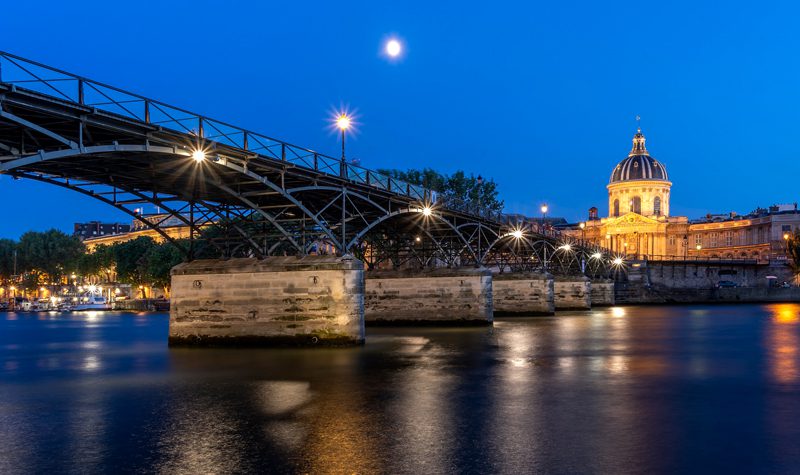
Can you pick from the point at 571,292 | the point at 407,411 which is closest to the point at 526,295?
the point at 571,292

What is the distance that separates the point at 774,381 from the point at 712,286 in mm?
113881

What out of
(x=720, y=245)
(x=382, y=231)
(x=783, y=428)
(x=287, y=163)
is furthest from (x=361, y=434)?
→ (x=720, y=245)

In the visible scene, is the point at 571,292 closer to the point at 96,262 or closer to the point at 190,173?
the point at 190,173

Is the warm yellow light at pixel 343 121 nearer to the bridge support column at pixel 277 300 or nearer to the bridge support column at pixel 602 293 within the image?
the bridge support column at pixel 277 300

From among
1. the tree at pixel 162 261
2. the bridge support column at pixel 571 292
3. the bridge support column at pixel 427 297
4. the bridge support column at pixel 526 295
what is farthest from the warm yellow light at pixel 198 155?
the tree at pixel 162 261

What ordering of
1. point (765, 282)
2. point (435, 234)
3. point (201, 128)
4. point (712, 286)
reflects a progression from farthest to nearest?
point (765, 282) < point (712, 286) < point (435, 234) < point (201, 128)

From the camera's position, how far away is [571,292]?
90.5 metres

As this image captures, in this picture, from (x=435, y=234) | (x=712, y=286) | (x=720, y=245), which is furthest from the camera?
(x=720, y=245)

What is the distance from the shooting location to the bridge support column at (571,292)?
295 ft

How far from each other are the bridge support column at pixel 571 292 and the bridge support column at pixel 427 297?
3800 centimetres

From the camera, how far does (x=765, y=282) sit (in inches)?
5472

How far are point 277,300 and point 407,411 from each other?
1700 centimetres

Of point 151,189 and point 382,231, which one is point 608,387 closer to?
point 151,189

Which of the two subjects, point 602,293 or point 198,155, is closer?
point 198,155
